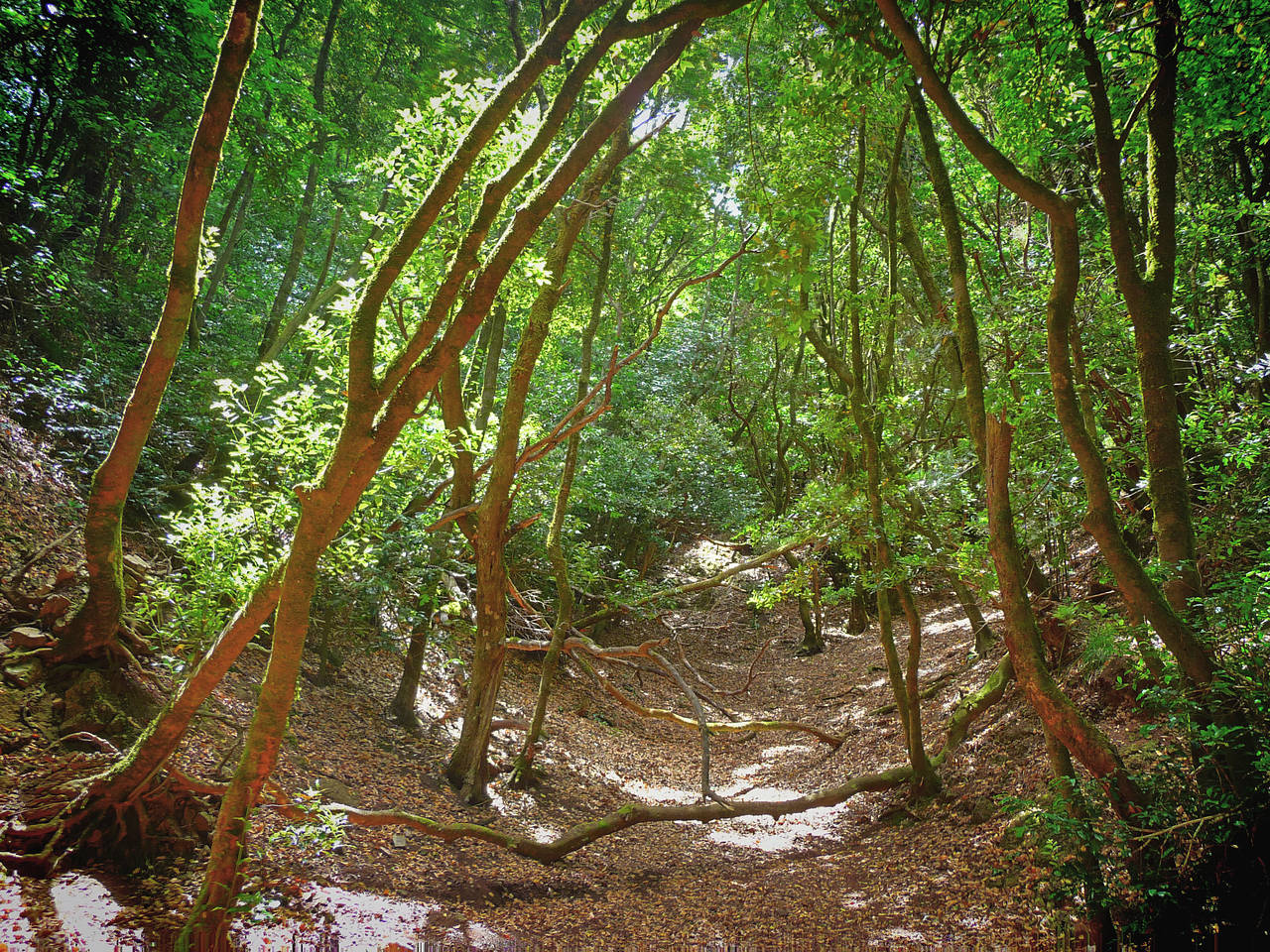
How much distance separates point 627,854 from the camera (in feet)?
23.5

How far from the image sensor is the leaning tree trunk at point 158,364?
4250 mm

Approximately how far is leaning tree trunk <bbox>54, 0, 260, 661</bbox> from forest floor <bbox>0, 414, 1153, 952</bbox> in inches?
45.8

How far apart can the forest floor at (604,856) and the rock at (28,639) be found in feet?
4.08

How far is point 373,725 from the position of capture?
855 centimetres

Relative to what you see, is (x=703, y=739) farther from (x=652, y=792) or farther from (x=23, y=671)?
(x=23, y=671)

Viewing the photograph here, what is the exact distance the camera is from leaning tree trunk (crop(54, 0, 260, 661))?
4250mm

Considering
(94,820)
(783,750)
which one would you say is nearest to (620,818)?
(94,820)

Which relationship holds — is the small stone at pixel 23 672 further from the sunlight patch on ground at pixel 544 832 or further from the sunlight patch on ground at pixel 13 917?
the sunlight patch on ground at pixel 544 832

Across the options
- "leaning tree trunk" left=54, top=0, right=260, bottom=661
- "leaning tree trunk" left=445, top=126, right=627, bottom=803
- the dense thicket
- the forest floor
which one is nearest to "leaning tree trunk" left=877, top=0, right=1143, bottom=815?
the dense thicket

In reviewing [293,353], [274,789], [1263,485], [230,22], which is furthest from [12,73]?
[1263,485]

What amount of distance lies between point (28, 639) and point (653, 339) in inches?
278

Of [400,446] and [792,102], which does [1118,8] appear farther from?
[400,446]

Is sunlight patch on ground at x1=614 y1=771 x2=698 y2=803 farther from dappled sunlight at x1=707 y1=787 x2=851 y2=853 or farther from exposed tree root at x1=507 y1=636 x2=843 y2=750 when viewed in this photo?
exposed tree root at x1=507 y1=636 x2=843 y2=750

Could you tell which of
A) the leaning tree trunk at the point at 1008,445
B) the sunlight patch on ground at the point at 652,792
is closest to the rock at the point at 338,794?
the sunlight patch on ground at the point at 652,792
